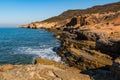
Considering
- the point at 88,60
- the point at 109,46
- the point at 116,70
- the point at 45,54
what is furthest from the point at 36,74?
the point at 45,54

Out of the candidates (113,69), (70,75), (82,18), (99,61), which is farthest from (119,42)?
(82,18)

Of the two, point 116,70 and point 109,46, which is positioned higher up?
point 116,70

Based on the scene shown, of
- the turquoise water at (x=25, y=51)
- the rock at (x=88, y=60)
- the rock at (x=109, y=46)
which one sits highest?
the rock at (x=109, y=46)

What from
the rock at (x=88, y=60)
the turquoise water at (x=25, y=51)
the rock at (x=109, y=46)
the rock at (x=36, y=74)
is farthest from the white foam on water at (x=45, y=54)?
the rock at (x=36, y=74)

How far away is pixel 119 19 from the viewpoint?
245 ft

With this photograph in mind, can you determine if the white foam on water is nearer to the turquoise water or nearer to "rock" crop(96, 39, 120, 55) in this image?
the turquoise water

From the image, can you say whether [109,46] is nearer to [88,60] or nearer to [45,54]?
[88,60]

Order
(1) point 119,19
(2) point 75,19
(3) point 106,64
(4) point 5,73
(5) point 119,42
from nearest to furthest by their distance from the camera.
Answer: (4) point 5,73, (3) point 106,64, (5) point 119,42, (1) point 119,19, (2) point 75,19

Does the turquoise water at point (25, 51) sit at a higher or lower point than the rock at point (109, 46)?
lower

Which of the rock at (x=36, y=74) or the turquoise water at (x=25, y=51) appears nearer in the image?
the rock at (x=36, y=74)

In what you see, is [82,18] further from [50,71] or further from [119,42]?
[50,71]

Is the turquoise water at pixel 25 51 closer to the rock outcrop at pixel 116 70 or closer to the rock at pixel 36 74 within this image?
the rock outcrop at pixel 116 70

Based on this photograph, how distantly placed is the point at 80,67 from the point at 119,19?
2041 inches

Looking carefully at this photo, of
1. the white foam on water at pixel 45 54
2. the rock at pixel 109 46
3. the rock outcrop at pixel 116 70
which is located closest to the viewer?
the rock outcrop at pixel 116 70
